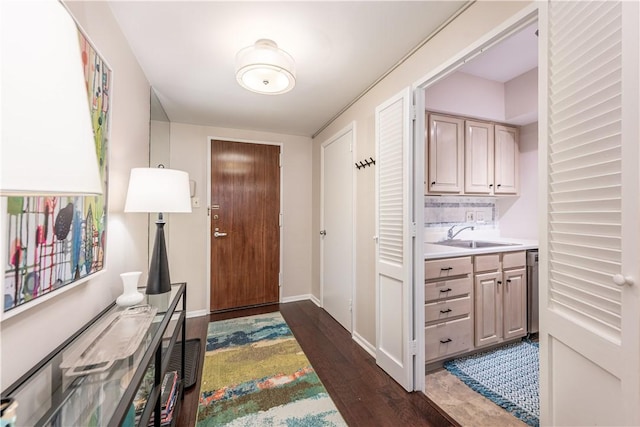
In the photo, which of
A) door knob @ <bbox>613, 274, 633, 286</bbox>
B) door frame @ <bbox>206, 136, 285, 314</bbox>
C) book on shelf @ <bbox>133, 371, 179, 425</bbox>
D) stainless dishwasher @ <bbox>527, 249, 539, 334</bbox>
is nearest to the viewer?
door knob @ <bbox>613, 274, 633, 286</bbox>

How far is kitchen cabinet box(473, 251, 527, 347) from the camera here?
2.14 meters

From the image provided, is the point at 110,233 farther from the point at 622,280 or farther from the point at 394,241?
the point at 622,280

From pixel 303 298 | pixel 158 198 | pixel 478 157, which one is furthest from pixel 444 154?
pixel 303 298

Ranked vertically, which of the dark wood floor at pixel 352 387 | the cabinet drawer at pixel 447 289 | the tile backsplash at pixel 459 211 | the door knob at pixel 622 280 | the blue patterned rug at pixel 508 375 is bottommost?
the dark wood floor at pixel 352 387

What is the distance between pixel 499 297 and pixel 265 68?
2.53 meters

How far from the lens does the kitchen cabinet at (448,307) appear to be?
1964 millimetres

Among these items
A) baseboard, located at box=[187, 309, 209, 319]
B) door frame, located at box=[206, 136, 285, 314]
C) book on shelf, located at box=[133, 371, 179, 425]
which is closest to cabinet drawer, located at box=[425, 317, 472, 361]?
book on shelf, located at box=[133, 371, 179, 425]

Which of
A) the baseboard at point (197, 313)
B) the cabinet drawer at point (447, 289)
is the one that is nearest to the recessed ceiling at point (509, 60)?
the cabinet drawer at point (447, 289)

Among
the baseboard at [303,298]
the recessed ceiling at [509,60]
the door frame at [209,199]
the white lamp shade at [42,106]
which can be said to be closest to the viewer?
the white lamp shade at [42,106]

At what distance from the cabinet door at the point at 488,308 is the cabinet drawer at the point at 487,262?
5 centimetres

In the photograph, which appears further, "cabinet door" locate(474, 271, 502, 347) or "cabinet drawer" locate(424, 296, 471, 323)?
"cabinet door" locate(474, 271, 502, 347)

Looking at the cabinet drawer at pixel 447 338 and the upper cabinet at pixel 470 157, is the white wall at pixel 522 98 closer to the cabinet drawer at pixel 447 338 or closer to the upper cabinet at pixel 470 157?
the upper cabinet at pixel 470 157

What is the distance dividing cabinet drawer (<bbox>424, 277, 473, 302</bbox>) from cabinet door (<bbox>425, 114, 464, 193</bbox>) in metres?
0.82

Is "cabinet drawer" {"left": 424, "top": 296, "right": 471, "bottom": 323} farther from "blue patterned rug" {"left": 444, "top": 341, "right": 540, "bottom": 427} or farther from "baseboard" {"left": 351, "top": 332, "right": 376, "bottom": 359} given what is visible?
"baseboard" {"left": 351, "top": 332, "right": 376, "bottom": 359}
